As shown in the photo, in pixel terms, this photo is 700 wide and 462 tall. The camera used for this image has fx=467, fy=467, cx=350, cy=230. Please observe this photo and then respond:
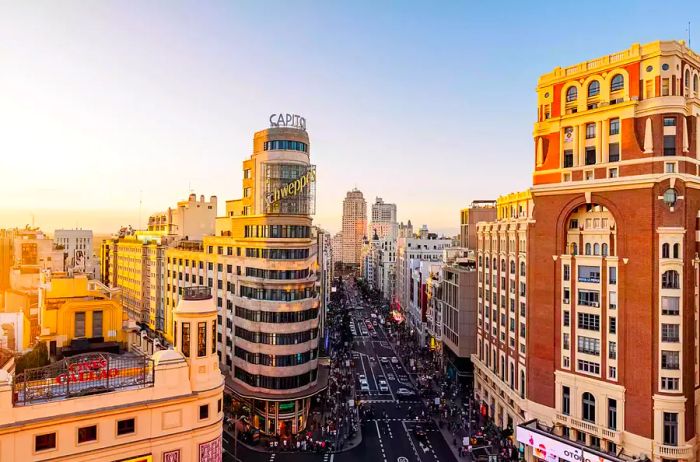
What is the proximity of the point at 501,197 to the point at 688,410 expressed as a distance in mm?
34828

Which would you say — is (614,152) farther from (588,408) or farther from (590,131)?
(588,408)

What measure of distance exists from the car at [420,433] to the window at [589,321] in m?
24.8

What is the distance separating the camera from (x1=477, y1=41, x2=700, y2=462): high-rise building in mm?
44625

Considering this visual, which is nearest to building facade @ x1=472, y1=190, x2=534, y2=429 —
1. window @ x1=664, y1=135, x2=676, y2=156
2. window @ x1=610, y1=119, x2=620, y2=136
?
window @ x1=610, y1=119, x2=620, y2=136

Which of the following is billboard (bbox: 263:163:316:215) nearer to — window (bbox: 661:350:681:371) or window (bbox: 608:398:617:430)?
window (bbox: 608:398:617:430)

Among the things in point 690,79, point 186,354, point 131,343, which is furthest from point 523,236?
point 131,343

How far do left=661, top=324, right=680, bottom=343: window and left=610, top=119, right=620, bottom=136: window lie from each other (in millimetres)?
19932

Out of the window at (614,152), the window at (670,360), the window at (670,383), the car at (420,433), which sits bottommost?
the car at (420,433)

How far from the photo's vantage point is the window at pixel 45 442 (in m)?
29.1

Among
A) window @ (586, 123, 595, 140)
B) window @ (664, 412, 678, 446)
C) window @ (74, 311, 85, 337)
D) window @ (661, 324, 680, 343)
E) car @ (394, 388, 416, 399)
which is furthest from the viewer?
car @ (394, 388, 416, 399)

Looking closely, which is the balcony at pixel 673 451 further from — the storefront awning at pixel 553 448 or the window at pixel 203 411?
the window at pixel 203 411

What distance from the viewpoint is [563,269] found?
52.8 metres

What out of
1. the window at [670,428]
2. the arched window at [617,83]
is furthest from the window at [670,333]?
the arched window at [617,83]

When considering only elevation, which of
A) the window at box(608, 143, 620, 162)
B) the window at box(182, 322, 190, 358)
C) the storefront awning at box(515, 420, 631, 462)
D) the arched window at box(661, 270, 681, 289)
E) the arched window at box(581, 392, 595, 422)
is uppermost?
the window at box(608, 143, 620, 162)
